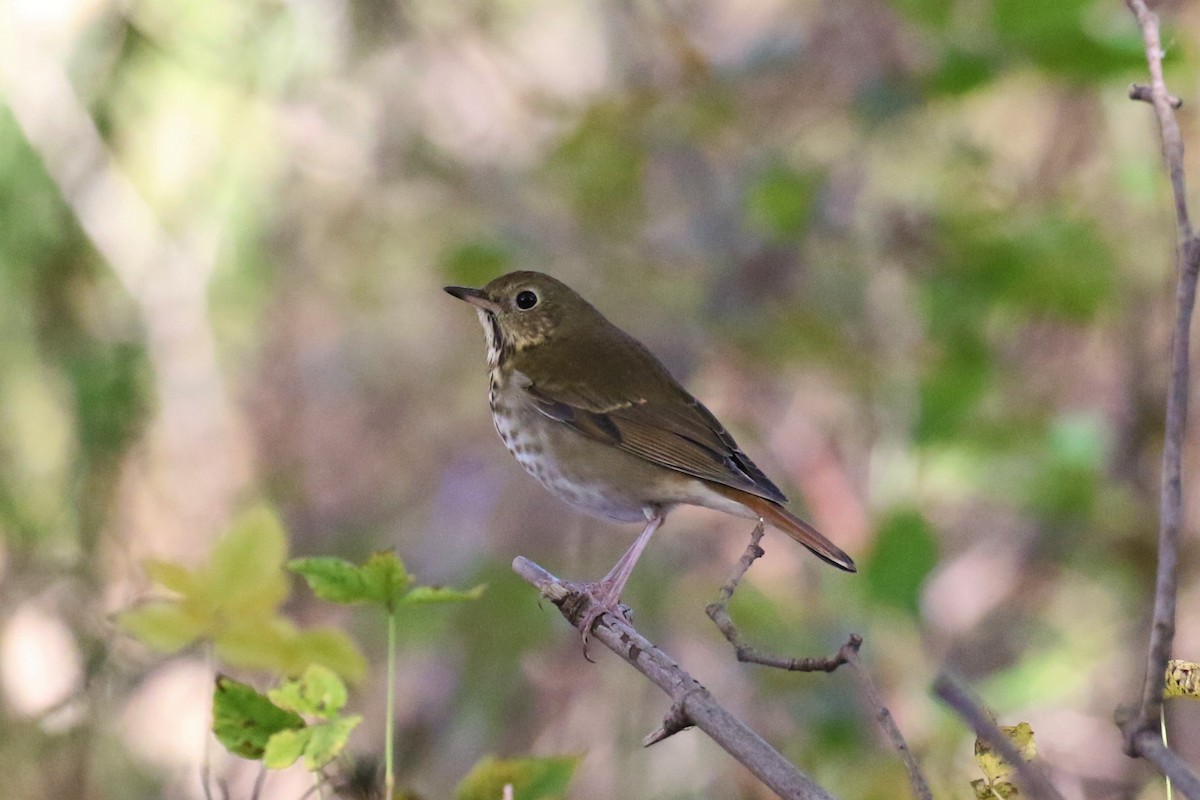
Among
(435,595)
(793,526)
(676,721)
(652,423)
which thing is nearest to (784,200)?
(652,423)

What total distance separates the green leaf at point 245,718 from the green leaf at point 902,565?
1.28 m

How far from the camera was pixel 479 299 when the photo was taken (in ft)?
7.79

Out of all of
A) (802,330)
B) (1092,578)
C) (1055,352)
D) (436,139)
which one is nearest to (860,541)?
(802,330)

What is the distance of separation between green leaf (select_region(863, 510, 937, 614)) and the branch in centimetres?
76

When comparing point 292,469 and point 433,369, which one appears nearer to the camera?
point 292,469

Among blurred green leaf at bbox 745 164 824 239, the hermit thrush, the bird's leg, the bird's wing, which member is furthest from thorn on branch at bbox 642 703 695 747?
blurred green leaf at bbox 745 164 824 239

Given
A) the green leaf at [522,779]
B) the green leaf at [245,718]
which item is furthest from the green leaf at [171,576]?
the green leaf at [522,779]

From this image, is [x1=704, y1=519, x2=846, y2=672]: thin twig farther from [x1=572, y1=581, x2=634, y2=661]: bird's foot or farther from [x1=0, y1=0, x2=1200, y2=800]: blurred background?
[x1=0, y1=0, x2=1200, y2=800]: blurred background

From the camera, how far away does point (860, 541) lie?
→ 2701mm

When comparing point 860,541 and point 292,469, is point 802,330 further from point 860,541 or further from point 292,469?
point 292,469

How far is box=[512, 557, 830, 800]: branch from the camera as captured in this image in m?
0.86

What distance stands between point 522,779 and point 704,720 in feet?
0.46

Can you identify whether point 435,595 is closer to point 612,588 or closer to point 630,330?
point 612,588

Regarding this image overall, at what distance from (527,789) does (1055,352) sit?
3158 millimetres
